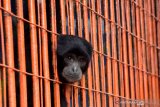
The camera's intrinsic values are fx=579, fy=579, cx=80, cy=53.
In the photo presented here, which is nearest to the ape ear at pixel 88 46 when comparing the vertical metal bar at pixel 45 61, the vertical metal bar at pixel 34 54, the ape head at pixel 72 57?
the ape head at pixel 72 57

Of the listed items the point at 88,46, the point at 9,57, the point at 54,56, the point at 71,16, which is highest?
the point at 71,16

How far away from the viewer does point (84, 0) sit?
4387mm

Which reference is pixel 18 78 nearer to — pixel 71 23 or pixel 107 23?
pixel 71 23

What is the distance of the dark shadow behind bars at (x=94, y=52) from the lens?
3590 mm

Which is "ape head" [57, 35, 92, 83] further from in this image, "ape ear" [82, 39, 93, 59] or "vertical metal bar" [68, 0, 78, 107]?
"vertical metal bar" [68, 0, 78, 107]

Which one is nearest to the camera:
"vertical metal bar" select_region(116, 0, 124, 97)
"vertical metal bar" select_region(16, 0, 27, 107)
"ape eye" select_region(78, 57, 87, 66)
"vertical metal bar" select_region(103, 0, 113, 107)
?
"vertical metal bar" select_region(16, 0, 27, 107)

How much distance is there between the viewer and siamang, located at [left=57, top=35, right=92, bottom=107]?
13.2ft

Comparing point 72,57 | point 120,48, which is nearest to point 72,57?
point 72,57

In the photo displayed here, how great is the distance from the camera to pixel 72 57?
4.24 metres

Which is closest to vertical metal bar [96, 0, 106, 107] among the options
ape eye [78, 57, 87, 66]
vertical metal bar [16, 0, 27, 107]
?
ape eye [78, 57, 87, 66]

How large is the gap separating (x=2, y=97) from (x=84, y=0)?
125 cm

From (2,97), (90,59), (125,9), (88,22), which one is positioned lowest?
(2,97)

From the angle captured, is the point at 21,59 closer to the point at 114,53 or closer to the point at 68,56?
the point at 68,56

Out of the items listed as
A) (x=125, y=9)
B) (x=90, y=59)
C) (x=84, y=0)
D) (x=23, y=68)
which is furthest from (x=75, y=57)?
(x=125, y=9)
